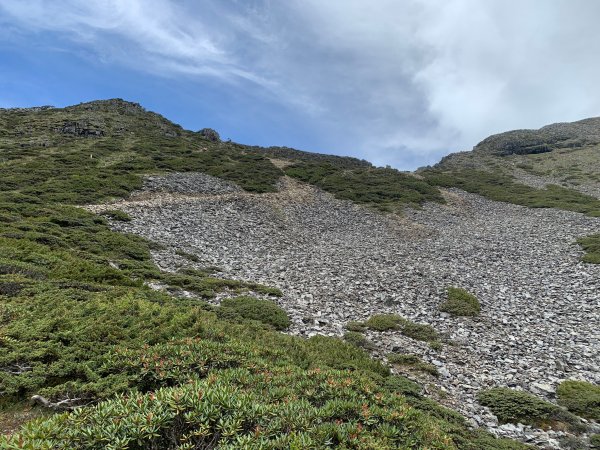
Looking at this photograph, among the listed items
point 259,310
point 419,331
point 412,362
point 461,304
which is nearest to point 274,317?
point 259,310

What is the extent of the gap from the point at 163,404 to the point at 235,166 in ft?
198

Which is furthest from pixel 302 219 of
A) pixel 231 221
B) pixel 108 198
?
pixel 108 198

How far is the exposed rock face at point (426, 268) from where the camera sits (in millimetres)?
15188

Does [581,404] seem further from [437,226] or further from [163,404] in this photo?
[437,226]

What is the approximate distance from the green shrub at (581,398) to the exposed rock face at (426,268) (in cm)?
41

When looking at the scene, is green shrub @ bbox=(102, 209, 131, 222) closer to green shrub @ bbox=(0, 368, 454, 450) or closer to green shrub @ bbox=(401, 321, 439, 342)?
green shrub @ bbox=(401, 321, 439, 342)

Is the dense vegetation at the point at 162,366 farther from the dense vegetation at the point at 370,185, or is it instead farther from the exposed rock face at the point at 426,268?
the dense vegetation at the point at 370,185

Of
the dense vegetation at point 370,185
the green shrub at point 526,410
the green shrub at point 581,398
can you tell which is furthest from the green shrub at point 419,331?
the dense vegetation at point 370,185

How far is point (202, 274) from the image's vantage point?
2333 centimetres

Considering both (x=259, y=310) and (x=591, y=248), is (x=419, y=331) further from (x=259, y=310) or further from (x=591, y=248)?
(x=591, y=248)

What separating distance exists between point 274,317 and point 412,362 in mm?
6703

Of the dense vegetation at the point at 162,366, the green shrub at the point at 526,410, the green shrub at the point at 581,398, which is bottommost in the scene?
the green shrub at the point at 526,410

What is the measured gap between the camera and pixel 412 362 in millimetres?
14758

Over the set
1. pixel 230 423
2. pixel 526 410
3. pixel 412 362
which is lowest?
pixel 526 410
